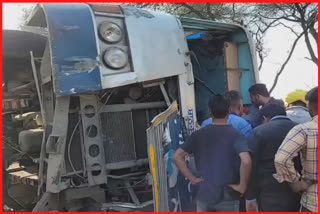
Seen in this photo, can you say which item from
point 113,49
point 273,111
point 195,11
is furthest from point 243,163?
point 195,11

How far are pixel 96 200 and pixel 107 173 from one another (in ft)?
0.81

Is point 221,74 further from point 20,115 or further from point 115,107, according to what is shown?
point 20,115

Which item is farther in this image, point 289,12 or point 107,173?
point 289,12

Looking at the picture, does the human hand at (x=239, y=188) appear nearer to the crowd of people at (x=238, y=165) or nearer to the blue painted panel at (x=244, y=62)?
the crowd of people at (x=238, y=165)

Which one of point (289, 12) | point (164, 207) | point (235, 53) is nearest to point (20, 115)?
point (164, 207)

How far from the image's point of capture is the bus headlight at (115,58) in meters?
3.18

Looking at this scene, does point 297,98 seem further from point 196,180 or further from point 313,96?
point 196,180

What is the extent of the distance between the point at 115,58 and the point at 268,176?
1532 millimetres

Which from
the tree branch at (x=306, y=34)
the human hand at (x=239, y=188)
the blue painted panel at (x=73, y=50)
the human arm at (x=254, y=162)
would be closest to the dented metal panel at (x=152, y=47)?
the blue painted panel at (x=73, y=50)

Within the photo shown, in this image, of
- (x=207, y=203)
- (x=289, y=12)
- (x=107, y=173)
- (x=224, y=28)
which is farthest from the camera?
(x=289, y=12)

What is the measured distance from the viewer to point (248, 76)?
468 centimetres

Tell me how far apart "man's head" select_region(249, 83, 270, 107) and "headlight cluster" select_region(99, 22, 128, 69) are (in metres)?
1.73

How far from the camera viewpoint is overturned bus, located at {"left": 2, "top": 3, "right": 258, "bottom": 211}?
10.1 ft

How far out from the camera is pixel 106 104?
3455mm
